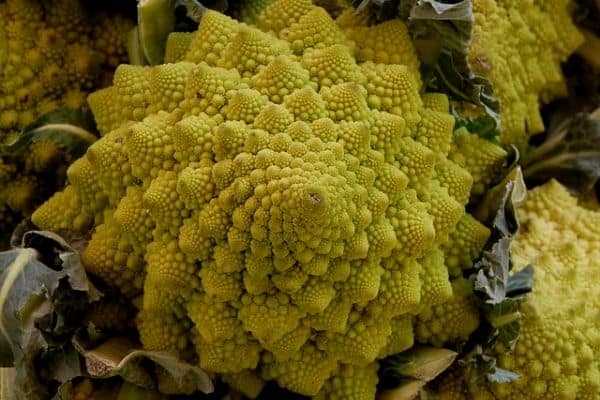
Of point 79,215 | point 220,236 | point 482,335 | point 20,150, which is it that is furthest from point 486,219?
point 20,150

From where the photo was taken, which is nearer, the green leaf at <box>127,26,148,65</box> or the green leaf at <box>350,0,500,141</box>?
the green leaf at <box>350,0,500,141</box>

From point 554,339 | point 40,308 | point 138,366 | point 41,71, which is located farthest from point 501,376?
point 41,71

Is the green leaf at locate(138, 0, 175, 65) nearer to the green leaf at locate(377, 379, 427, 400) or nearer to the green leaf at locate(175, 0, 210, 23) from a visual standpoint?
the green leaf at locate(175, 0, 210, 23)

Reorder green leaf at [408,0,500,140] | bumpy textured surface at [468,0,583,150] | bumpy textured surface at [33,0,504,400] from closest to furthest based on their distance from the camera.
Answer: bumpy textured surface at [33,0,504,400] → green leaf at [408,0,500,140] → bumpy textured surface at [468,0,583,150]

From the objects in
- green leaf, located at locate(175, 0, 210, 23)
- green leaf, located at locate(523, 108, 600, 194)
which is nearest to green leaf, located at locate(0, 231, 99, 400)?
green leaf, located at locate(175, 0, 210, 23)

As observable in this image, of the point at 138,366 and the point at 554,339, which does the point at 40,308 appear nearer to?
the point at 138,366

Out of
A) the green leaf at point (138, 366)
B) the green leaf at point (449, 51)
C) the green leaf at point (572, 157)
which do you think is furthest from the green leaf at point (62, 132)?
the green leaf at point (572, 157)
